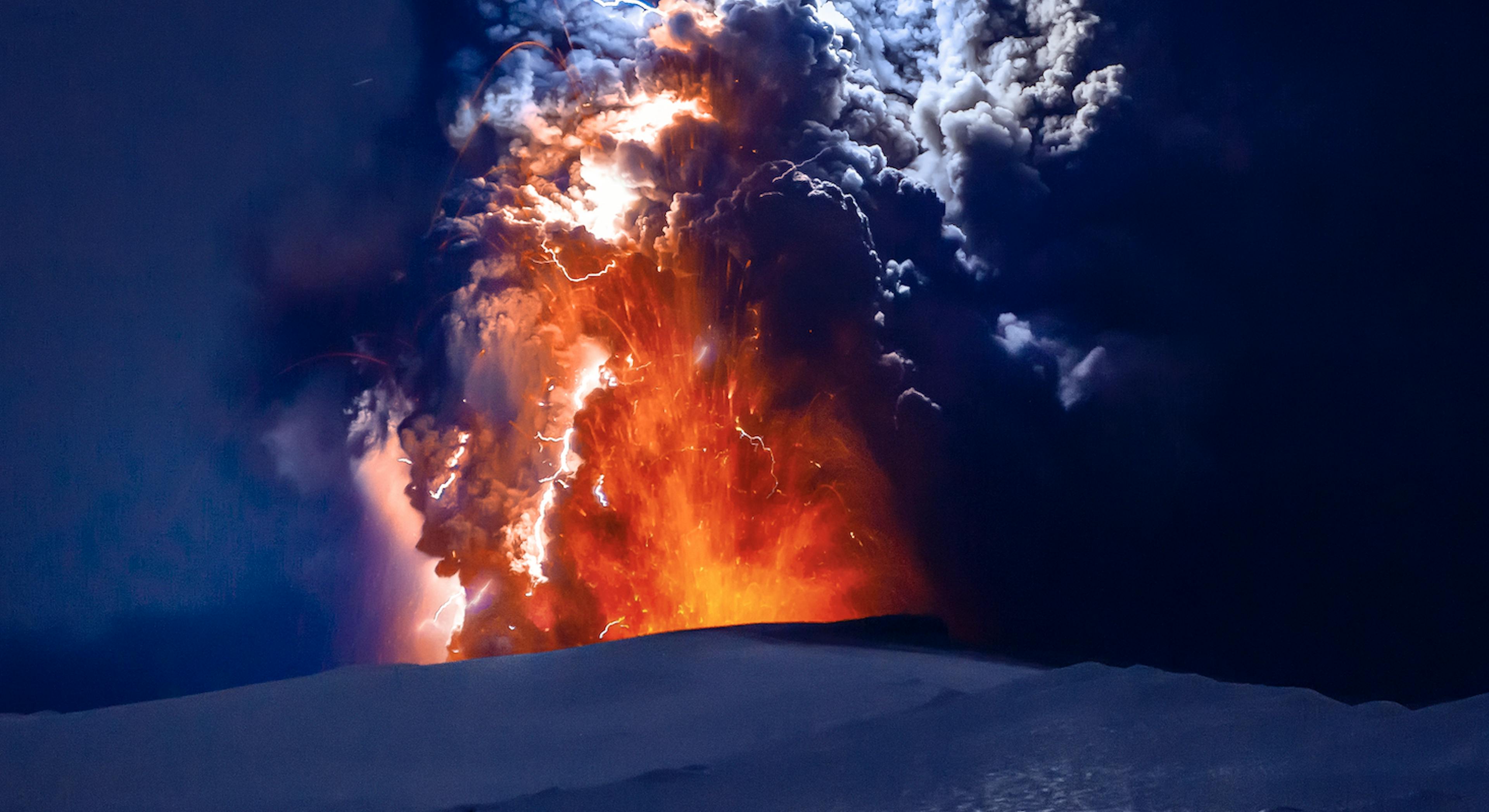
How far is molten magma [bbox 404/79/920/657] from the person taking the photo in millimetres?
9641

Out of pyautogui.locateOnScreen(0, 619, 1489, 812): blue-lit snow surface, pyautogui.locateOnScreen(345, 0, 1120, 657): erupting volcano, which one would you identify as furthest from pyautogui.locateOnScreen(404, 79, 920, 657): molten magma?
pyautogui.locateOnScreen(0, 619, 1489, 812): blue-lit snow surface

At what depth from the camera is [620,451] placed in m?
10.1

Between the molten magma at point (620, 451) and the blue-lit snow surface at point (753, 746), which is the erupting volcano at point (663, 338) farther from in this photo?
the blue-lit snow surface at point (753, 746)

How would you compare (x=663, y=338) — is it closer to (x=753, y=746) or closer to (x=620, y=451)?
(x=620, y=451)

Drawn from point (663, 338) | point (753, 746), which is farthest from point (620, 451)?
point (753, 746)

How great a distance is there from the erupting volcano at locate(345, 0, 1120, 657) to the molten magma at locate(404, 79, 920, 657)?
0.03 meters

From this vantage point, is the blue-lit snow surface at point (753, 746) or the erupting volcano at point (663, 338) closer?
the blue-lit snow surface at point (753, 746)

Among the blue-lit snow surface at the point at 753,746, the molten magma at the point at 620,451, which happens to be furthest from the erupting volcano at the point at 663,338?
the blue-lit snow surface at the point at 753,746

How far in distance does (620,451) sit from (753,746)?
6.86m

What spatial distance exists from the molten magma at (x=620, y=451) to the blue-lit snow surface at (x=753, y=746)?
16.5 feet

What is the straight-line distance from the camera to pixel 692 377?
32.9 feet

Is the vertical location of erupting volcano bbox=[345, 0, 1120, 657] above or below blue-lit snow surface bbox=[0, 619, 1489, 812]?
above

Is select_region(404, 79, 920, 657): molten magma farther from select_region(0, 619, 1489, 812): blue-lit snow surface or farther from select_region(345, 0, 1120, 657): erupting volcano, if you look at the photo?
select_region(0, 619, 1489, 812): blue-lit snow surface

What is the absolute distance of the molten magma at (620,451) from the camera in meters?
9.64
